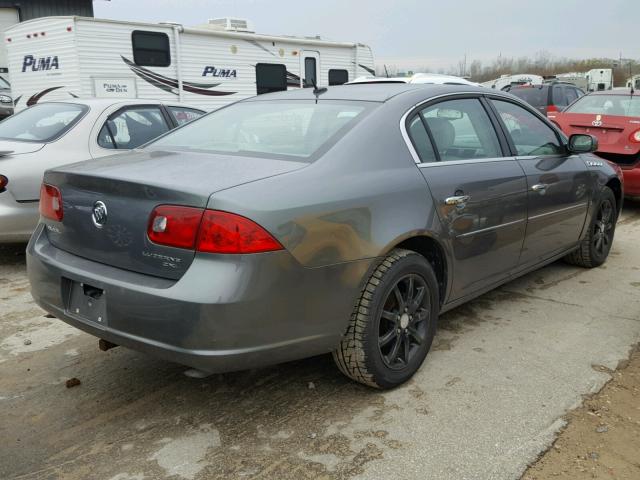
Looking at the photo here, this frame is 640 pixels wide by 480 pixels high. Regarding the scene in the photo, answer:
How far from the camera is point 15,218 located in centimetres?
495

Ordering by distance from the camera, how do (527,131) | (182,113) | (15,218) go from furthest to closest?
(182,113) → (15,218) → (527,131)

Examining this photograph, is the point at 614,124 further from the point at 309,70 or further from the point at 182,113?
the point at 309,70

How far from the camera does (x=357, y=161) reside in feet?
9.58

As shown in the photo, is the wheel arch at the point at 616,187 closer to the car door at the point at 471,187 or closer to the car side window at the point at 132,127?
the car door at the point at 471,187

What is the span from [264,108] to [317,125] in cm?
58

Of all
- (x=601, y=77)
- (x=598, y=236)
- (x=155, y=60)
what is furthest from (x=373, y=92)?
(x=601, y=77)

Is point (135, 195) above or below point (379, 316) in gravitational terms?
above

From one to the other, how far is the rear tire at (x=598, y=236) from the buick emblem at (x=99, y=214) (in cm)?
380

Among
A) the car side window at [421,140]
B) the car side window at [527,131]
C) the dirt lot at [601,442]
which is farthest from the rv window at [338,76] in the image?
the dirt lot at [601,442]

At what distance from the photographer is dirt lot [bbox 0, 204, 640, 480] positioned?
8.25 feet

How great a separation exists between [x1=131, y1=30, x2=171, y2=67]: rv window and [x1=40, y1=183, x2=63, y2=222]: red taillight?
7.49 meters

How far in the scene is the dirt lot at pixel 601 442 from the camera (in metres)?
2.46

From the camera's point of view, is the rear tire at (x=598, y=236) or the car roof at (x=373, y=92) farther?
the rear tire at (x=598, y=236)

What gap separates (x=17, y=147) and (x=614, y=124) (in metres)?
6.80
